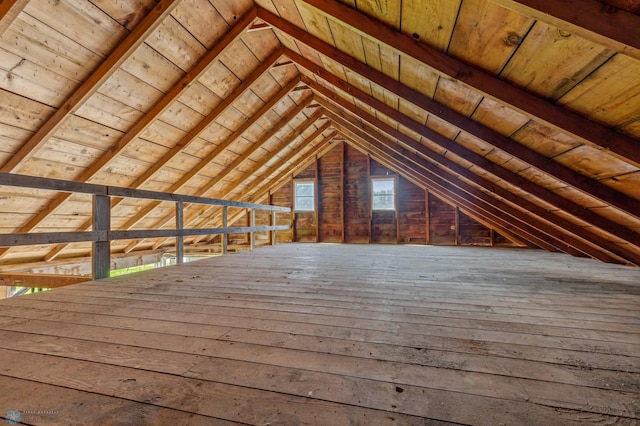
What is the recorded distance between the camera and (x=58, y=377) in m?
0.78

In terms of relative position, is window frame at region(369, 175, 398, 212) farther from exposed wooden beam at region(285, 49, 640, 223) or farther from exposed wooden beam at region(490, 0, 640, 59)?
exposed wooden beam at region(490, 0, 640, 59)

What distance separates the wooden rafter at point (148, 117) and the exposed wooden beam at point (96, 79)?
2cm

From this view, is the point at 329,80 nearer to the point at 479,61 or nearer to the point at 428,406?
the point at 479,61

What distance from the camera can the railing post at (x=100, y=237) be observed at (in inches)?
81.7

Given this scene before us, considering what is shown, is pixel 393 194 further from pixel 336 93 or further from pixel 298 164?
pixel 336 93

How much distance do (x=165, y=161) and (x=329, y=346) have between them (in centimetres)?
399

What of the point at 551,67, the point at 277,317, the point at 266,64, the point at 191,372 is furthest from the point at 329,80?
the point at 191,372

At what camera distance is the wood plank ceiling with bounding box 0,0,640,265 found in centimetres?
125

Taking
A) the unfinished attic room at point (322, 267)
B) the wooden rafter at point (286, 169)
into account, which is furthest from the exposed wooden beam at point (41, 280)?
the wooden rafter at point (286, 169)

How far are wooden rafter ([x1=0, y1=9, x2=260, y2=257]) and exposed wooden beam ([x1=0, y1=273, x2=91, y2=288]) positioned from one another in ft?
3.93

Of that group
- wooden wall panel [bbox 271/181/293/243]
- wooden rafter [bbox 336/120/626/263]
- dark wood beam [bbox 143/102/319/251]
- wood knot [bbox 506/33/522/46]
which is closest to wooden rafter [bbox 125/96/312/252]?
dark wood beam [bbox 143/102/319/251]

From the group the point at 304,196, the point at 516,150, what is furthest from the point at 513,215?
the point at 304,196

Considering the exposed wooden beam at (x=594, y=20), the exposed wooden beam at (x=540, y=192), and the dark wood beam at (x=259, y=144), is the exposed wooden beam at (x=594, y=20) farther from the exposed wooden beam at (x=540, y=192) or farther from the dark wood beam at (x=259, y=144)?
the dark wood beam at (x=259, y=144)

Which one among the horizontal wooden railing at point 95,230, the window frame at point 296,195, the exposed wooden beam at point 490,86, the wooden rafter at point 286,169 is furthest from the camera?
the window frame at point 296,195
